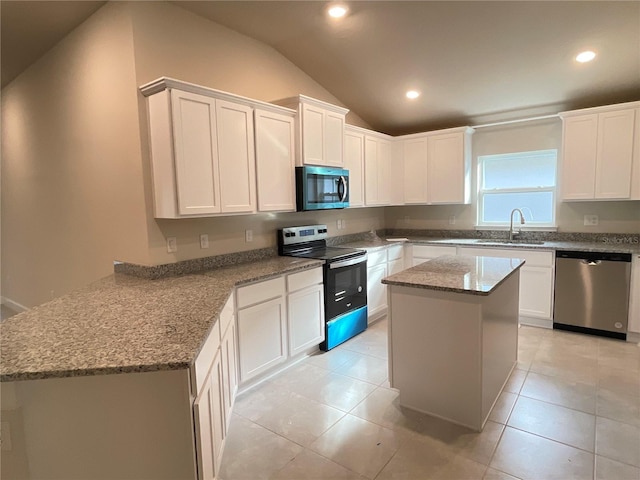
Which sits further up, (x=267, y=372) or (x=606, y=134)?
(x=606, y=134)

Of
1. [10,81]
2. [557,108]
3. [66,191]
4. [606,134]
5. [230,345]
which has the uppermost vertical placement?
[10,81]

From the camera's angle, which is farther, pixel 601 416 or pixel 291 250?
pixel 291 250

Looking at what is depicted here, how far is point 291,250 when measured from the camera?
3834 mm

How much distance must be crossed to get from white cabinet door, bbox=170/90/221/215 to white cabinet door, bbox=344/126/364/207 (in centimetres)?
189

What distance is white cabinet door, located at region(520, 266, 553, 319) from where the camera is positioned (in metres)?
4.01

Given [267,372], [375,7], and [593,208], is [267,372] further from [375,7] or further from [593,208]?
[593,208]

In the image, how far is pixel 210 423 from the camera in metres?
1.67

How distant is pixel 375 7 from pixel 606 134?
2.73 meters

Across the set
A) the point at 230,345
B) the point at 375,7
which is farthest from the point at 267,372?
the point at 375,7

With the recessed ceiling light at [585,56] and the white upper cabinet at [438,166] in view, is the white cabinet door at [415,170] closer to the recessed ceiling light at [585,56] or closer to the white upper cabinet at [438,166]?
the white upper cabinet at [438,166]

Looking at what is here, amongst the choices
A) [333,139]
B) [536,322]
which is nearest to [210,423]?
[333,139]

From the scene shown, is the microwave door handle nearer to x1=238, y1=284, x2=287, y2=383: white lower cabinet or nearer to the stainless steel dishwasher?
x1=238, y1=284, x2=287, y2=383: white lower cabinet

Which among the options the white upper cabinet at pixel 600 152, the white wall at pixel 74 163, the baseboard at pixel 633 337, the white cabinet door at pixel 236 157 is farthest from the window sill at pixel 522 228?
the white wall at pixel 74 163

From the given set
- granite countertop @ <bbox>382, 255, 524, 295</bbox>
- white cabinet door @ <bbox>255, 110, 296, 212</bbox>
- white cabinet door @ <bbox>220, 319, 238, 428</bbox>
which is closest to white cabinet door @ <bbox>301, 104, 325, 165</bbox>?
white cabinet door @ <bbox>255, 110, 296, 212</bbox>
